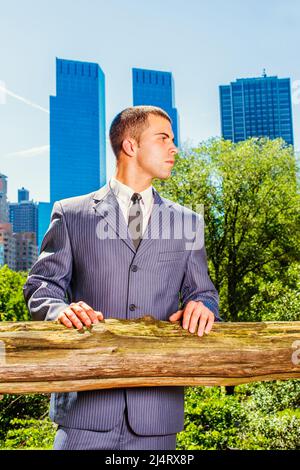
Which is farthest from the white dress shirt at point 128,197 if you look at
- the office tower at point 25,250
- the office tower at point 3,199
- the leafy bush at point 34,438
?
the office tower at point 25,250

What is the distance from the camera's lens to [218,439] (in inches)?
260

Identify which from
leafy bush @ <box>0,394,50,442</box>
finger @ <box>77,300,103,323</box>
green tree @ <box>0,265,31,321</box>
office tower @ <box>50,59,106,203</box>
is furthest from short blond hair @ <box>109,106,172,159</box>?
office tower @ <box>50,59,106,203</box>

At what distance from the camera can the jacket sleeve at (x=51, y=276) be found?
1832 mm

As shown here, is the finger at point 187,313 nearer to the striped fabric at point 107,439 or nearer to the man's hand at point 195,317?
the man's hand at point 195,317

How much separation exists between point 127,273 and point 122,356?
0.93ft

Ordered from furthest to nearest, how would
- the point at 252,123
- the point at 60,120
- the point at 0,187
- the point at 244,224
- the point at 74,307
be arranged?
the point at 60,120
the point at 252,123
the point at 0,187
the point at 244,224
the point at 74,307

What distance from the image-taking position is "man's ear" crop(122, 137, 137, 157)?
2.05m

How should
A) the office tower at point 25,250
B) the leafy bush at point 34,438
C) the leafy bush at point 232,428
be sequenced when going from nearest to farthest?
the leafy bush at point 232,428 < the leafy bush at point 34,438 < the office tower at point 25,250

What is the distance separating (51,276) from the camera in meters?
1.91

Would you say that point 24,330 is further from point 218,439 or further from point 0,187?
point 0,187

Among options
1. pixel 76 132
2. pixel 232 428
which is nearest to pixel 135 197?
pixel 232 428

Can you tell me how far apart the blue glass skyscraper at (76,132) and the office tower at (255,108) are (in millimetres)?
17144
